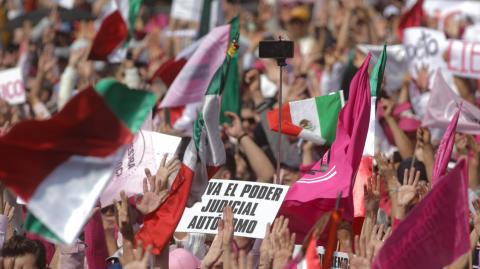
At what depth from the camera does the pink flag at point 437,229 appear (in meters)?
5.39

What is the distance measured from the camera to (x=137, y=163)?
6.84m

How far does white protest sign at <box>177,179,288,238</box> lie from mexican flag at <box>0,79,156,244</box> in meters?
1.39

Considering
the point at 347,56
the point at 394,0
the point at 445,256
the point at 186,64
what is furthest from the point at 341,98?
the point at 394,0

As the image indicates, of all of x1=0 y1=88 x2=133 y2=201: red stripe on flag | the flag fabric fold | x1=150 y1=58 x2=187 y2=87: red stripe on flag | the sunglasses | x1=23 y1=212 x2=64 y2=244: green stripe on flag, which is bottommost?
the sunglasses

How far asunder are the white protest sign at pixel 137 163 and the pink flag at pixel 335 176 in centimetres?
71

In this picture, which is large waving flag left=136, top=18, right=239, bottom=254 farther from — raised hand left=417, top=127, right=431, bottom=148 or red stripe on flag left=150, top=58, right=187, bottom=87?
red stripe on flag left=150, top=58, right=187, bottom=87

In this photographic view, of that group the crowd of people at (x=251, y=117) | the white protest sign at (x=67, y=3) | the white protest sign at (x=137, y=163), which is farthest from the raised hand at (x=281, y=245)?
the white protest sign at (x=67, y=3)

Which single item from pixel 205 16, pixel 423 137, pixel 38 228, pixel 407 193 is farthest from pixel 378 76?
pixel 205 16

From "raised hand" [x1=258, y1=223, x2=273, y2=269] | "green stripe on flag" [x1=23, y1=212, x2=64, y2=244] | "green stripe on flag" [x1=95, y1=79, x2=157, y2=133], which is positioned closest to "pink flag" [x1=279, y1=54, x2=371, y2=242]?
"raised hand" [x1=258, y1=223, x2=273, y2=269]

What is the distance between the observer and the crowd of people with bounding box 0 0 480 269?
5.86 m

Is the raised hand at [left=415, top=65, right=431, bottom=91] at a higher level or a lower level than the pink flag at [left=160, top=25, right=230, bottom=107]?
lower

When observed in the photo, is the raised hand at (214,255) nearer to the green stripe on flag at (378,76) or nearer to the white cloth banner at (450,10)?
the green stripe on flag at (378,76)

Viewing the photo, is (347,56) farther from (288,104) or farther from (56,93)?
(288,104)

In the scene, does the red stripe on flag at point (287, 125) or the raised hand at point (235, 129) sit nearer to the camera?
the red stripe on flag at point (287, 125)
